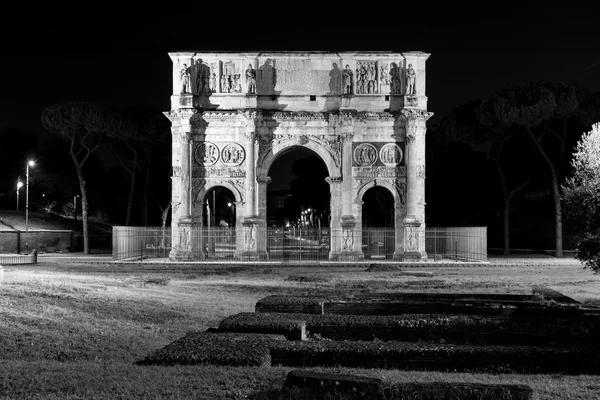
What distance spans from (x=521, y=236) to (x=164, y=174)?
26.0 meters

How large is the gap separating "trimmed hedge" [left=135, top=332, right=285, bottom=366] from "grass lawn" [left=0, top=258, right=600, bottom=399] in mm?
183

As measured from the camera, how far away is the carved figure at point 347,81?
3538 centimetres

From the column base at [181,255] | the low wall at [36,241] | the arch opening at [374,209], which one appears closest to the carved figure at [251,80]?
the column base at [181,255]

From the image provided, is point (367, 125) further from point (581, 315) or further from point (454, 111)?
point (581, 315)

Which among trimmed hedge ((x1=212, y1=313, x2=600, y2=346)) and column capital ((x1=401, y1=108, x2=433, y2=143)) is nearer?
trimmed hedge ((x1=212, y1=313, x2=600, y2=346))

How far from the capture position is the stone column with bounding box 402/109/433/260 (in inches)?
1378

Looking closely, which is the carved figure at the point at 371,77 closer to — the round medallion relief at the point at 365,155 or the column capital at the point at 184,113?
the round medallion relief at the point at 365,155

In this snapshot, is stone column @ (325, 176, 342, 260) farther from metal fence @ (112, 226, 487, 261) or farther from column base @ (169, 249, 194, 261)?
column base @ (169, 249, 194, 261)

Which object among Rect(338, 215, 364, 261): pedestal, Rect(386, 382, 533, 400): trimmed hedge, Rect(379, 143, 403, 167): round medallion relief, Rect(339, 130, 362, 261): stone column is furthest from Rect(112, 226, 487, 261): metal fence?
Rect(386, 382, 533, 400): trimmed hedge

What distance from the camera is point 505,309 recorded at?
1245 centimetres

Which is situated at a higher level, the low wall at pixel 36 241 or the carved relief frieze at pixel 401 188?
the carved relief frieze at pixel 401 188

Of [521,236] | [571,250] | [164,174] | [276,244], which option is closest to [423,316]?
[276,244]

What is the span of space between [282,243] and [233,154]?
16.4 feet

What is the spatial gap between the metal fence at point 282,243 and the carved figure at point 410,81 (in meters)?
6.88
